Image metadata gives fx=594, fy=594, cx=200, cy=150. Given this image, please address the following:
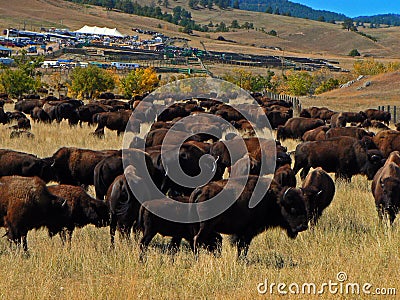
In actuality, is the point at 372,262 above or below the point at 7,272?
above

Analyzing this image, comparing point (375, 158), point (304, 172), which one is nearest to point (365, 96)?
point (304, 172)

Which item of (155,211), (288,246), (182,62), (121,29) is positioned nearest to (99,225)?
(155,211)

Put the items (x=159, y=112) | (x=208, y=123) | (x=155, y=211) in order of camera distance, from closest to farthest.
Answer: (x=155, y=211)
(x=208, y=123)
(x=159, y=112)

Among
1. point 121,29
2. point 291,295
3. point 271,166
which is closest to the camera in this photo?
point 291,295

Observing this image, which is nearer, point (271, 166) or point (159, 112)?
point (271, 166)

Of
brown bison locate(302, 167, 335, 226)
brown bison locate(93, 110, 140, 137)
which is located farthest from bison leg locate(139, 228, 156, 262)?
brown bison locate(93, 110, 140, 137)

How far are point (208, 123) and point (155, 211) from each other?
46.5 feet

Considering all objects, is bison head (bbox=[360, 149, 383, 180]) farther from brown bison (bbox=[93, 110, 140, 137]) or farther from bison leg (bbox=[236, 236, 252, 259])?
brown bison (bbox=[93, 110, 140, 137])

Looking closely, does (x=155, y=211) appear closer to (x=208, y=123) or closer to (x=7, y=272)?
(x=7, y=272)

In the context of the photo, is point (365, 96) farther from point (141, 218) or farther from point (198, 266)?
point (198, 266)

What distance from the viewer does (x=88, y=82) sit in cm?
5816

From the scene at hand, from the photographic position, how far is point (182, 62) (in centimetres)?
11306

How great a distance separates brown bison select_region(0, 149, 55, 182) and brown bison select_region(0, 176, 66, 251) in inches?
114

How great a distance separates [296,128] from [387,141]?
7464 mm
